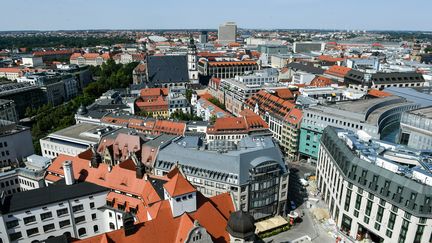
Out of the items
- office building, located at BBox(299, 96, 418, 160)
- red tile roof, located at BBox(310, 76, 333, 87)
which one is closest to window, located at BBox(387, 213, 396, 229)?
office building, located at BBox(299, 96, 418, 160)

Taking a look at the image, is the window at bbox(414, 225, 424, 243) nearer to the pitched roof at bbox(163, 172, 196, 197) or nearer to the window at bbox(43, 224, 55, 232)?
the pitched roof at bbox(163, 172, 196, 197)

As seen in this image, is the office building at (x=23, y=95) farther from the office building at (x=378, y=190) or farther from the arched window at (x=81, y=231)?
the office building at (x=378, y=190)

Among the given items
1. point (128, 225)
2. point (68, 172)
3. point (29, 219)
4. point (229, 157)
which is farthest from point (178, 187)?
point (29, 219)

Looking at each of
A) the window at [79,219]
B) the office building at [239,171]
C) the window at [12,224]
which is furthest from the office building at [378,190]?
the window at [12,224]

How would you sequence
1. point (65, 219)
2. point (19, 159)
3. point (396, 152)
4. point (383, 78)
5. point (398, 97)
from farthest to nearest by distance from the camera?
point (383, 78) → point (398, 97) → point (19, 159) → point (396, 152) → point (65, 219)

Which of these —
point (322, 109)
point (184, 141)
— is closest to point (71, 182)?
point (184, 141)

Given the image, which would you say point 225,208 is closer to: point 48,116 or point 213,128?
point 213,128

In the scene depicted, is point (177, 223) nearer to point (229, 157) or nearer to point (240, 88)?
point (229, 157)
